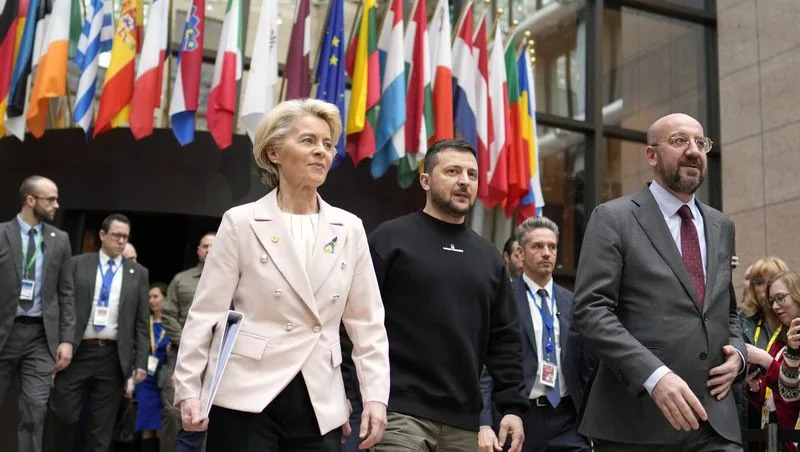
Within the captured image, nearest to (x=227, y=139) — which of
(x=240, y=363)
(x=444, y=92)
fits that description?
(x=444, y=92)

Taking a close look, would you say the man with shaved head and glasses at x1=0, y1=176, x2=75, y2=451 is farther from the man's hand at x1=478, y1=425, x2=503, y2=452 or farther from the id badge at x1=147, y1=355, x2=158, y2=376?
the man's hand at x1=478, y1=425, x2=503, y2=452

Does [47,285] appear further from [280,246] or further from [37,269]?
→ [280,246]

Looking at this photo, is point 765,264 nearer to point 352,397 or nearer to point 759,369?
point 759,369

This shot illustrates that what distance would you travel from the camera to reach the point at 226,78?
9805 millimetres

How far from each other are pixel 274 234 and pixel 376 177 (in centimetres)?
687

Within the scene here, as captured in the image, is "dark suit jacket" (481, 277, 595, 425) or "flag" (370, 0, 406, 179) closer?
"dark suit jacket" (481, 277, 595, 425)

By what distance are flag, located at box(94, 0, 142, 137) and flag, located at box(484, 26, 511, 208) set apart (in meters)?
3.80

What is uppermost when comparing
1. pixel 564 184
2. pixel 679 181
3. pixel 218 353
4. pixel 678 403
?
pixel 564 184

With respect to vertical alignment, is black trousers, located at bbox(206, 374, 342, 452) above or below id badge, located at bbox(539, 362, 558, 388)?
below

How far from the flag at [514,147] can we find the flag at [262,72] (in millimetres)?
2705

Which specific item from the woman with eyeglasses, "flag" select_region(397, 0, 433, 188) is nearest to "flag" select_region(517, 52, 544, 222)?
"flag" select_region(397, 0, 433, 188)

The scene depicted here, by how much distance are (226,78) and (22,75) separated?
187 centimetres

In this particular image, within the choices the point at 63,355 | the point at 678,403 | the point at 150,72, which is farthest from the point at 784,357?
the point at 150,72

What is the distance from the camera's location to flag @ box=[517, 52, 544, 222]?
11164 millimetres
